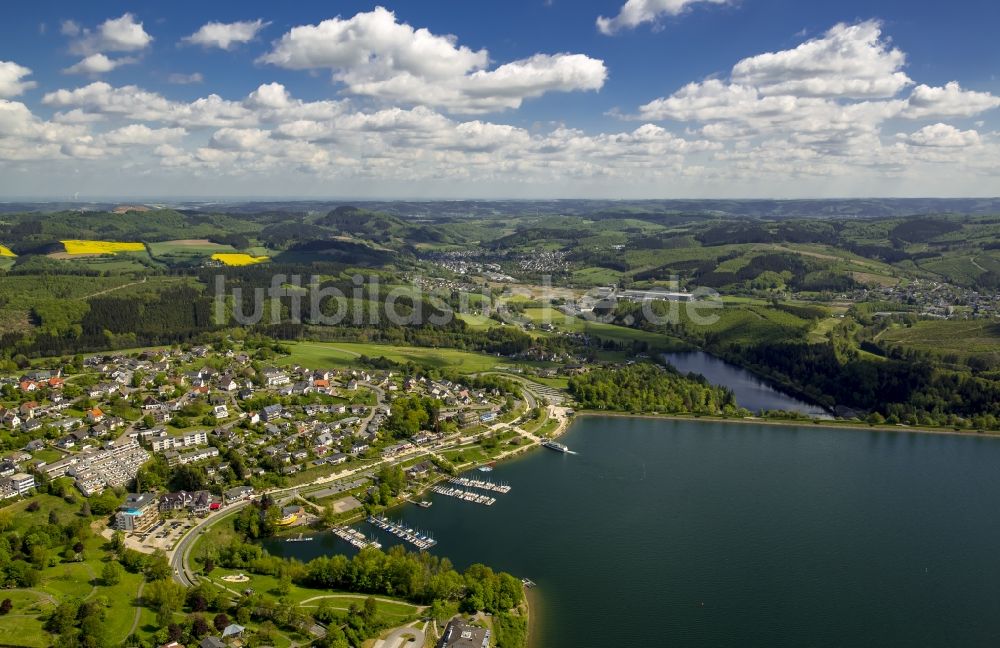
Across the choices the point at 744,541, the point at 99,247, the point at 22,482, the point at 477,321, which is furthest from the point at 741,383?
the point at 99,247

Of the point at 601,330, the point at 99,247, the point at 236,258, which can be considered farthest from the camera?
the point at 236,258

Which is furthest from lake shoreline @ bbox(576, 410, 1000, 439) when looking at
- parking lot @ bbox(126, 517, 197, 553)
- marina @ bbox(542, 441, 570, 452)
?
parking lot @ bbox(126, 517, 197, 553)

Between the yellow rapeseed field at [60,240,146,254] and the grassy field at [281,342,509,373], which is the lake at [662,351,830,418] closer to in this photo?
the grassy field at [281,342,509,373]

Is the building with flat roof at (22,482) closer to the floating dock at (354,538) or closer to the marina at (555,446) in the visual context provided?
the floating dock at (354,538)

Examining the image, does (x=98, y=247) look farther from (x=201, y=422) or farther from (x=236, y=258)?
(x=201, y=422)

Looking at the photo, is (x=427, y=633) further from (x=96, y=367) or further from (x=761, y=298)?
(x=761, y=298)
